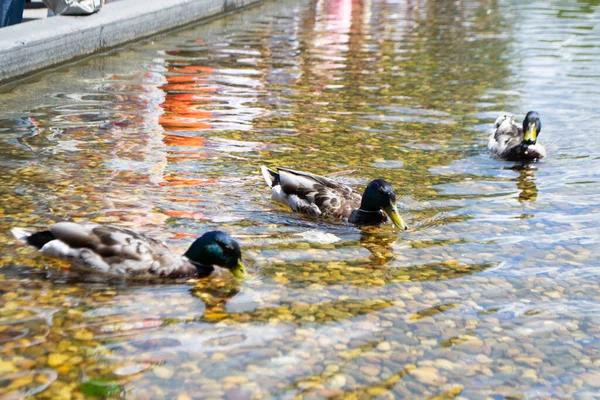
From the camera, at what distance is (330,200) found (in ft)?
22.1

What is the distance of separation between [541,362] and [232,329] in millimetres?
1611

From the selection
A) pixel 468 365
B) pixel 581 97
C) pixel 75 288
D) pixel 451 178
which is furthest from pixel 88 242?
pixel 581 97

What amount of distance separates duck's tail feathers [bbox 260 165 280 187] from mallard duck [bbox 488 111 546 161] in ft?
8.58

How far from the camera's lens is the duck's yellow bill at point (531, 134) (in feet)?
28.2

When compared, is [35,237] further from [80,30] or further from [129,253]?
[80,30]

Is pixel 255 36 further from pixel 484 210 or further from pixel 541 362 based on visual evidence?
pixel 541 362

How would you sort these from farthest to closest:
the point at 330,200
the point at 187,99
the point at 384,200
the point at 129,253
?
the point at 187,99 → the point at 330,200 → the point at 384,200 → the point at 129,253

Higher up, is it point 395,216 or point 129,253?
point 129,253

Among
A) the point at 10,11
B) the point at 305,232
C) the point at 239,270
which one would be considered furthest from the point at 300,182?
the point at 10,11

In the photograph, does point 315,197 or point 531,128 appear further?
point 531,128

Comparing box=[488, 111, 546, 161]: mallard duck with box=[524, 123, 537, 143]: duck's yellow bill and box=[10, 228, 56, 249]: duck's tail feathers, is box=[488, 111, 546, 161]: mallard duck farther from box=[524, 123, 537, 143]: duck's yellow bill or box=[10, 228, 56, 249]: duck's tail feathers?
box=[10, 228, 56, 249]: duck's tail feathers

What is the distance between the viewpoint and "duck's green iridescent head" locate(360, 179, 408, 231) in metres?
6.42

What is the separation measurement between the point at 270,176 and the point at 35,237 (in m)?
2.33

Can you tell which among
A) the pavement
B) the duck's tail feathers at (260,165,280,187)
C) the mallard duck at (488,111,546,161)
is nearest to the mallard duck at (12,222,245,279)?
the duck's tail feathers at (260,165,280,187)
